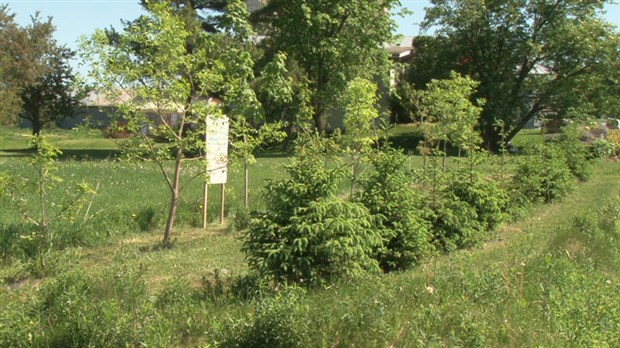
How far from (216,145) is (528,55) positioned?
2775 cm

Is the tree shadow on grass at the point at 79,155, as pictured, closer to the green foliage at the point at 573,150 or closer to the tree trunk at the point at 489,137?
A: the green foliage at the point at 573,150

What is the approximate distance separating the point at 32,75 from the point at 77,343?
3915cm

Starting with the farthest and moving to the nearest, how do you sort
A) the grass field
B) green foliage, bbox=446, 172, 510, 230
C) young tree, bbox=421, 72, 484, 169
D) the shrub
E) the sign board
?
young tree, bbox=421, 72, 484, 169 → green foliage, bbox=446, 172, 510, 230 → the sign board → the shrub → the grass field

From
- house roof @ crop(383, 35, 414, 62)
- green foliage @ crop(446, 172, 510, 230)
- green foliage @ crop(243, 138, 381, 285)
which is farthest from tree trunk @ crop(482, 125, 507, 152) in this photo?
green foliage @ crop(243, 138, 381, 285)

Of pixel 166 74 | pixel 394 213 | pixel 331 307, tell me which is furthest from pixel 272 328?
pixel 166 74

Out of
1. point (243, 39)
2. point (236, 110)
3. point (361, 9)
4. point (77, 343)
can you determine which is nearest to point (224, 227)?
point (236, 110)

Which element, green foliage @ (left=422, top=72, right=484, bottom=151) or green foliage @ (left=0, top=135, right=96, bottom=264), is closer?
green foliage @ (left=0, top=135, right=96, bottom=264)

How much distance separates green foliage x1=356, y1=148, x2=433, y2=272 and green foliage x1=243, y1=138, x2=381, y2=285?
0.95 meters

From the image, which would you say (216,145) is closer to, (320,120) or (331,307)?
(331,307)

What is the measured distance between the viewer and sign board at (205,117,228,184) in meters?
9.38

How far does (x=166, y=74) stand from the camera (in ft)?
29.8

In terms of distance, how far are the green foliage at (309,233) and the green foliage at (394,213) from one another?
0.95 m

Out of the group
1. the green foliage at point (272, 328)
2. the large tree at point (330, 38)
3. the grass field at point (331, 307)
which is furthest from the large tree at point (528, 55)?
the green foliage at point (272, 328)

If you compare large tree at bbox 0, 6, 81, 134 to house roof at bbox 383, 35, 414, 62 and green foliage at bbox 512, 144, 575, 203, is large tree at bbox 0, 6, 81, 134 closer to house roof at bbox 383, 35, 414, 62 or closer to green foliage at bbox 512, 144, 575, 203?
house roof at bbox 383, 35, 414, 62
